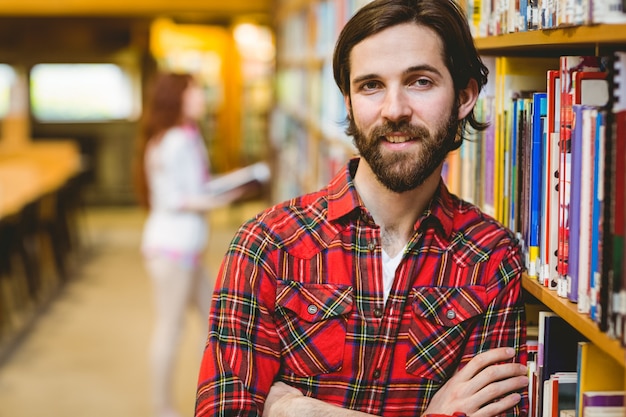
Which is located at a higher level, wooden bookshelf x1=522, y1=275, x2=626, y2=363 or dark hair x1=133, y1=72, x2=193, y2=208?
dark hair x1=133, y1=72, x2=193, y2=208

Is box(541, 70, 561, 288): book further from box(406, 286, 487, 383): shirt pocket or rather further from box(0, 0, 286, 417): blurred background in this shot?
box(0, 0, 286, 417): blurred background

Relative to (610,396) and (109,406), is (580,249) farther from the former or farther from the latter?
(109,406)

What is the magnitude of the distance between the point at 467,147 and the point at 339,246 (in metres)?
0.59

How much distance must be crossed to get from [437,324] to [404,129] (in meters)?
0.35

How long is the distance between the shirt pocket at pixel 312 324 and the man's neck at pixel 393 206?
0.48ft

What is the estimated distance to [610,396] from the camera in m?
1.37

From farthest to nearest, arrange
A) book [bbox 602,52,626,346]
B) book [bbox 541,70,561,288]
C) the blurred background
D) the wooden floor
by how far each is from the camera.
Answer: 1. the blurred background
2. the wooden floor
3. book [bbox 541,70,561,288]
4. book [bbox 602,52,626,346]

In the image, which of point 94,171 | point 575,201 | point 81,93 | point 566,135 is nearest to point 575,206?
Result: point 575,201

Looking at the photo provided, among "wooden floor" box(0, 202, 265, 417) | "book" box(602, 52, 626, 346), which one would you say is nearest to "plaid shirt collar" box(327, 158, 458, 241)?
"book" box(602, 52, 626, 346)

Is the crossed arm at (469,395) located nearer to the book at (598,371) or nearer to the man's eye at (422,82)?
the book at (598,371)

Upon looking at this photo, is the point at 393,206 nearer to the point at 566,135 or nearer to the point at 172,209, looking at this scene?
the point at 566,135

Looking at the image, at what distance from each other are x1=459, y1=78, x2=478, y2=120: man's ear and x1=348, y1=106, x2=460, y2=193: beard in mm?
102

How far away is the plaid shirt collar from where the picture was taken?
1.67 m

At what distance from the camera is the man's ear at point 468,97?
1687 mm
